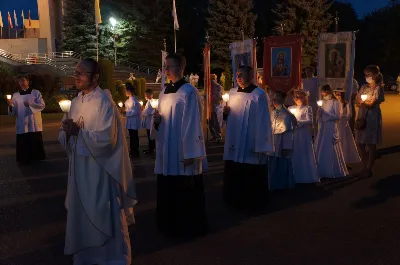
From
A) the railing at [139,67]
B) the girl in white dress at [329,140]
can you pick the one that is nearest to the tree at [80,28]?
the railing at [139,67]

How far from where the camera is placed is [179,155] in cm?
563

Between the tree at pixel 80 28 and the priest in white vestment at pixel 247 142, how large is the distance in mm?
44229

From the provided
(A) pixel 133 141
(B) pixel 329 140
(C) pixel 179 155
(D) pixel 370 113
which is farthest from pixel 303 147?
(A) pixel 133 141

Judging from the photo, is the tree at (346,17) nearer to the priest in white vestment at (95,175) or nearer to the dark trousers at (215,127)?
the dark trousers at (215,127)

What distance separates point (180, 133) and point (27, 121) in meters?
6.84

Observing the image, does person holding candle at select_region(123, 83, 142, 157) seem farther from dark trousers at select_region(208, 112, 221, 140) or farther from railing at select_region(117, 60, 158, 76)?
railing at select_region(117, 60, 158, 76)

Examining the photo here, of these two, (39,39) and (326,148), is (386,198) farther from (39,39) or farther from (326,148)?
(39,39)

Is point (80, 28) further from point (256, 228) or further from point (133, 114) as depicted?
point (256, 228)

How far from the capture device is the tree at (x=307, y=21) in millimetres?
47938

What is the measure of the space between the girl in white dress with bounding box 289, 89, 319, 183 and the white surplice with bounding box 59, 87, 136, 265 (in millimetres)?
4628

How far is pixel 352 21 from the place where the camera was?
64250 mm

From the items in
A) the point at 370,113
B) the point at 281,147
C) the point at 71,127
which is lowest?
the point at 281,147

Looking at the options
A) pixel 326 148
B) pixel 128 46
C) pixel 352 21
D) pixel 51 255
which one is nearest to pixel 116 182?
pixel 51 255

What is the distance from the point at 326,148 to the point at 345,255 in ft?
13.7
